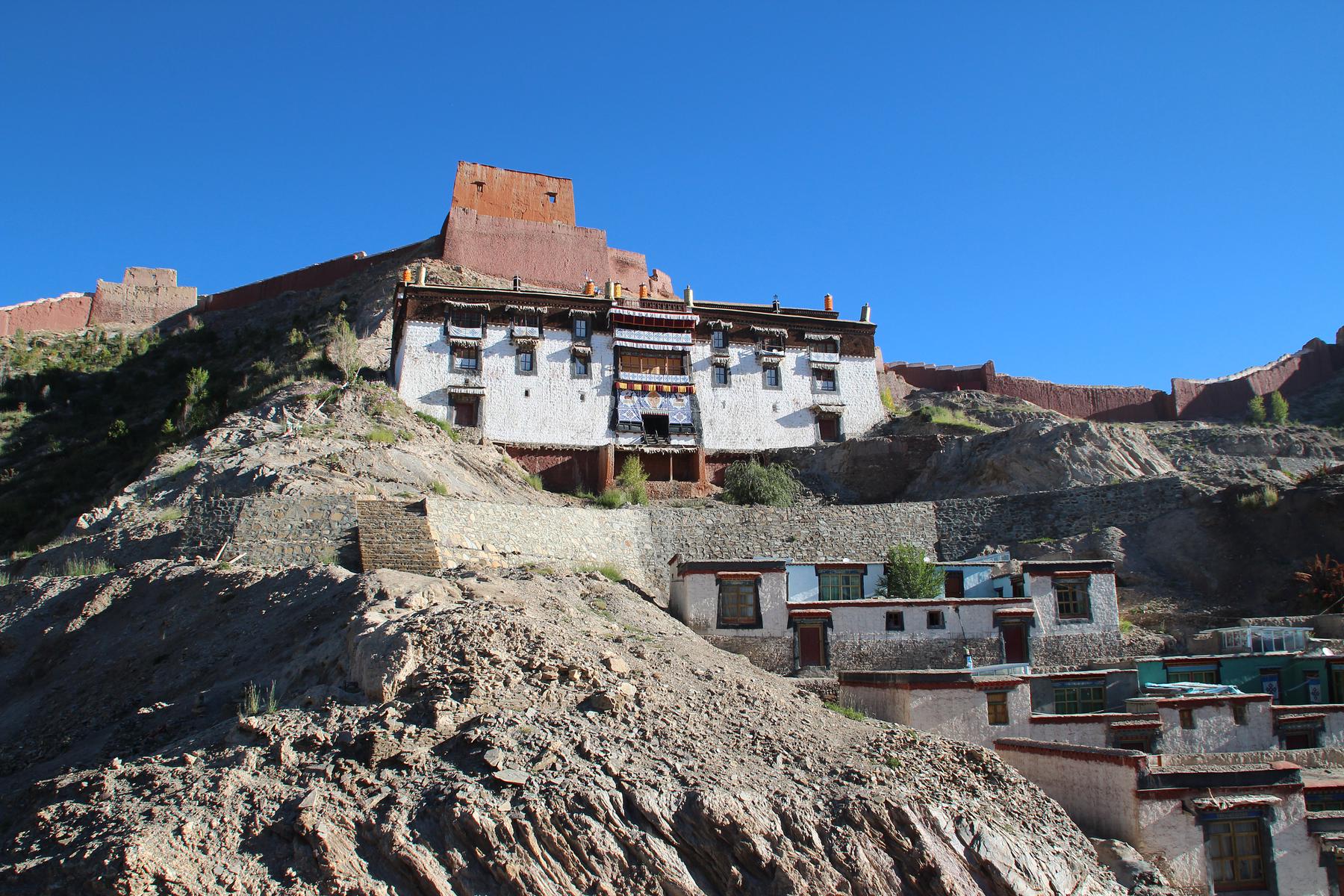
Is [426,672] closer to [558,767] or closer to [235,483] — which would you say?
[558,767]

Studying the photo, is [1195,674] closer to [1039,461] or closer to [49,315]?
[1039,461]

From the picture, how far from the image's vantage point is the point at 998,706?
A: 1602 centimetres

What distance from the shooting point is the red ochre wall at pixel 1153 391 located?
43000mm

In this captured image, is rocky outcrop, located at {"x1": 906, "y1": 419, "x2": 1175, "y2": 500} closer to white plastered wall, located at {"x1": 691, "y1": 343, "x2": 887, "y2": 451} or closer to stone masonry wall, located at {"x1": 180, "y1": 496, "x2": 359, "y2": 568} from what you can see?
white plastered wall, located at {"x1": 691, "y1": 343, "x2": 887, "y2": 451}

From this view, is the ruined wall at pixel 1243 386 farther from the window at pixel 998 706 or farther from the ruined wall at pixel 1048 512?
the window at pixel 998 706

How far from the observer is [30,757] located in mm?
12023

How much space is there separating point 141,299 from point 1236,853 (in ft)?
170

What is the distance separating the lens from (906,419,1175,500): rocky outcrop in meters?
28.9

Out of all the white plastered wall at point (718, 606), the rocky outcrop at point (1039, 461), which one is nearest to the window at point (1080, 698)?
the white plastered wall at point (718, 606)

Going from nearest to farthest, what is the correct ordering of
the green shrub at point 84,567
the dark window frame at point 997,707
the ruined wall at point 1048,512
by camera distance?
the dark window frame at point 997,707 → the green shrub at point 84,567 → the ruined wall at point 1048,512

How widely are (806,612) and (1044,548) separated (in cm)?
857

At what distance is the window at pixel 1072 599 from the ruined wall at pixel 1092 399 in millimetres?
22996

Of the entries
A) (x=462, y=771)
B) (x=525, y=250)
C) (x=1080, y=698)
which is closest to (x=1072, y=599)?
(x=1080, y=698)

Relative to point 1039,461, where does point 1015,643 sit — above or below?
below
